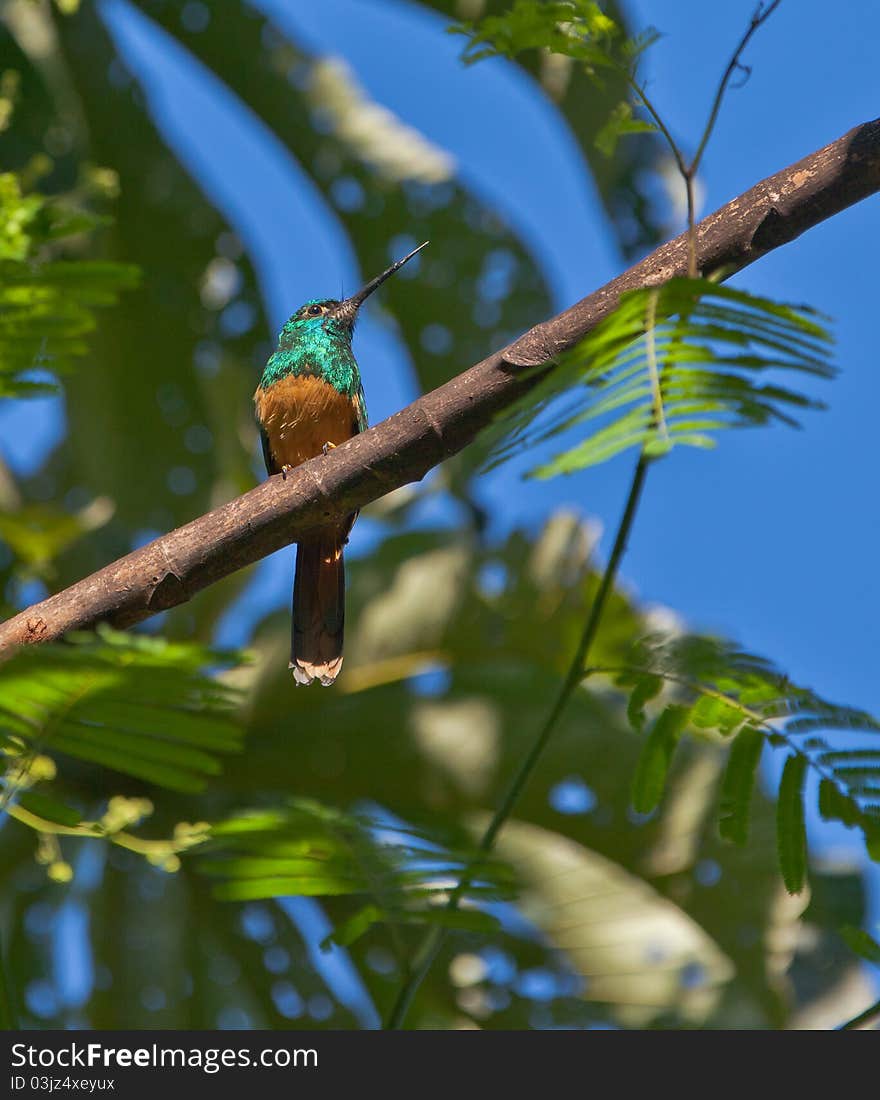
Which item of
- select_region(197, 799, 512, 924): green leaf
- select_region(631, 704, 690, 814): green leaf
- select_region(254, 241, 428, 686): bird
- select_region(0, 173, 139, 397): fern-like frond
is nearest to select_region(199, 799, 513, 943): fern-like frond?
select_region(197, 799, 512, 924): green leaf

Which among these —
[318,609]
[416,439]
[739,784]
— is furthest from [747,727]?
[318,609]

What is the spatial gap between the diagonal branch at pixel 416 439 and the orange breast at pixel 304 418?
186cm

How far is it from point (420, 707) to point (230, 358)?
1632mm

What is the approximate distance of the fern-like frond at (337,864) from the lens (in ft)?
4.48

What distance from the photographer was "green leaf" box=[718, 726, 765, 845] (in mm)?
1610

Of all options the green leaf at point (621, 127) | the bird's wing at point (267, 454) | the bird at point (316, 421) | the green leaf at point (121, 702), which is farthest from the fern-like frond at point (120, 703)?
the bird's wing at point (267, 454)

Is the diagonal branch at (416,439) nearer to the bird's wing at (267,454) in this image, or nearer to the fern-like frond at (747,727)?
the fern-like frond at (747,727)

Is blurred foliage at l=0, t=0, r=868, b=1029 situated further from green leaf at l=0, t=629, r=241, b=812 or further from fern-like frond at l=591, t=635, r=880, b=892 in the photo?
green leaf at l=0, t=629, r=241, b=812

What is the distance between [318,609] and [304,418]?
0.64 meters

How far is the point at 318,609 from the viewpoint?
10.8 feet

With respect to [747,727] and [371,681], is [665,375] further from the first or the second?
[371,681]

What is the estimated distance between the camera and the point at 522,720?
3973mm

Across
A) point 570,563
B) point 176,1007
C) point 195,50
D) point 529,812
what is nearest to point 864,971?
point 529,812

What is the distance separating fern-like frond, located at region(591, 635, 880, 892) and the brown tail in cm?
147
